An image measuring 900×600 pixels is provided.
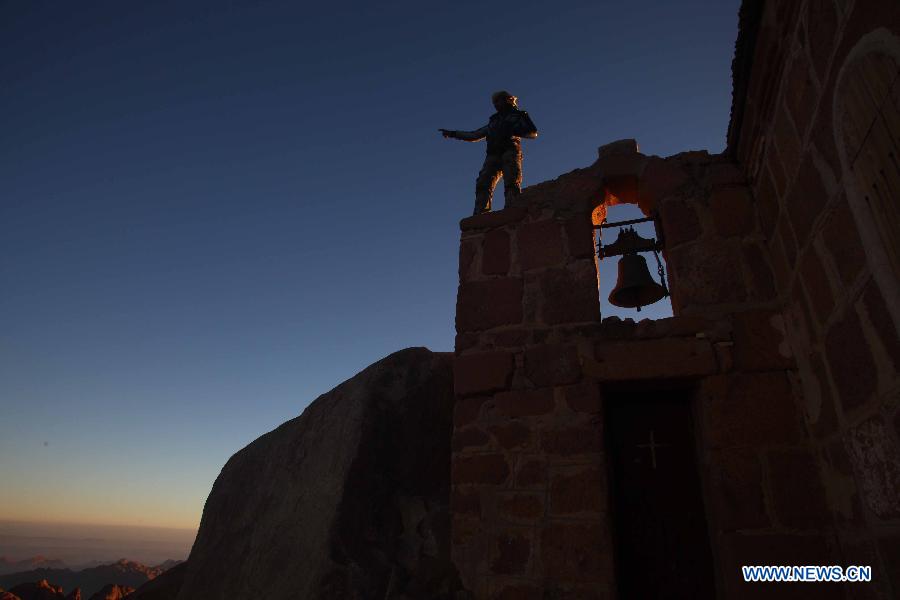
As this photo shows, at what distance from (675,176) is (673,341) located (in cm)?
128

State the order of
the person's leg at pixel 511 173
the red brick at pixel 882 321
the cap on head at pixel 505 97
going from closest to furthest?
the red brick at pixel 882 321
the person's leg at pixel 511 173
the cap on head at pixel 505 97

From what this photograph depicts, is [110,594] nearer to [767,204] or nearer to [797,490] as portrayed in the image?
[797,490]

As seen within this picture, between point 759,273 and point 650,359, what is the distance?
0.89m

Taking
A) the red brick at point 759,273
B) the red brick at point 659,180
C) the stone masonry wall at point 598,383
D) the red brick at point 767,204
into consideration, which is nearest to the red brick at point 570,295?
the stone masonry wall at point 598,383

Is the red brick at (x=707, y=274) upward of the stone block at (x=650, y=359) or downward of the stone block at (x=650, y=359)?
upward

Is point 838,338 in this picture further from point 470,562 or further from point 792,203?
point 470,562

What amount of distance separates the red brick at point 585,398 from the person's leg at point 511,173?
2.01 meters

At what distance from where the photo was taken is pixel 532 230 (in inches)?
147

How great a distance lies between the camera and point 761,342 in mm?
2881

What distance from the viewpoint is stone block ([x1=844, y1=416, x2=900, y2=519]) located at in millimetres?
1864

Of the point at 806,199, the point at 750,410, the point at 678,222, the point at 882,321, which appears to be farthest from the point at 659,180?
the point at 882,321

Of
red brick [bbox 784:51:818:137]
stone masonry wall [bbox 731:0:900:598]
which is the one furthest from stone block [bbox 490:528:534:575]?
red brick [bbox 784:51:818:137]

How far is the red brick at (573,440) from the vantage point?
294 cm

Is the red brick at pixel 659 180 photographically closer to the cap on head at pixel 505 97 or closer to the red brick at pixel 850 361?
the red brick at pixel 850 361
